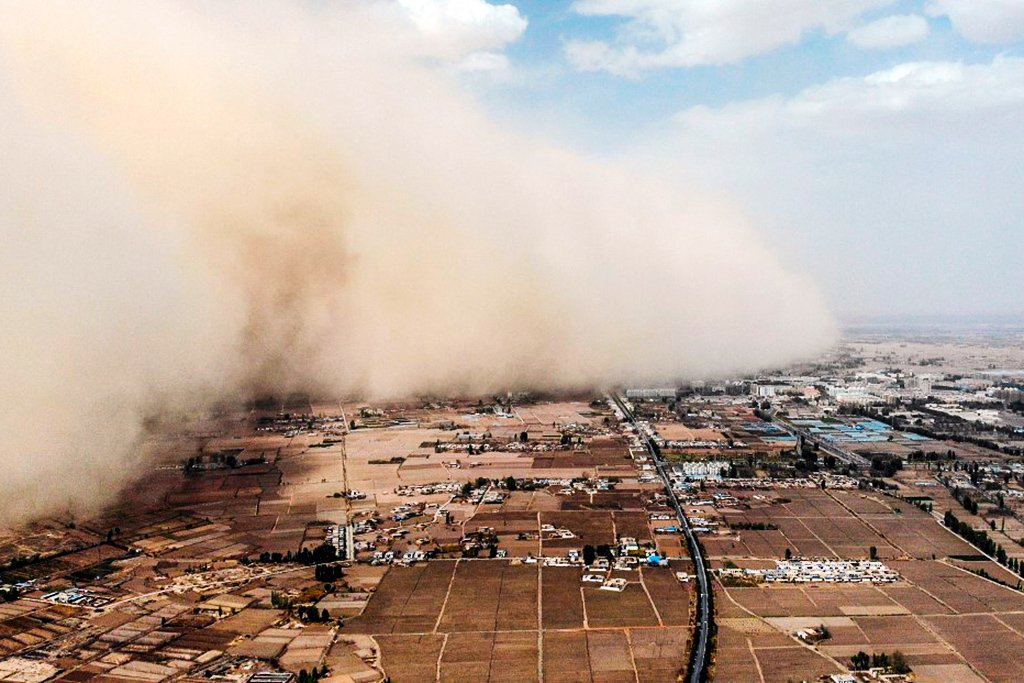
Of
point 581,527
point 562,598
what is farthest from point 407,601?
point 581,527

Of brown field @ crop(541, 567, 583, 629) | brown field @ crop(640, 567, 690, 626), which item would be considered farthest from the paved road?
brown field @ crop(541, 567, 583, 629)

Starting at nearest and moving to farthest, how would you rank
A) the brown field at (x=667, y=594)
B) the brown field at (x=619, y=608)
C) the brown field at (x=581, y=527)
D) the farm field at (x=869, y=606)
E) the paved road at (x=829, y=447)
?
1. the farm field at (x=869, y=606)
2. the brown field at (x=619, y=608)
3. the brown field at (x=667, y=594)
4. the brown field at (x=581, y=527)
5. the paved road at (x=829, y=447)

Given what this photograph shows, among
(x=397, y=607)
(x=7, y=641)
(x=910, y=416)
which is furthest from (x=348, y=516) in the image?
(x=910, y=416)

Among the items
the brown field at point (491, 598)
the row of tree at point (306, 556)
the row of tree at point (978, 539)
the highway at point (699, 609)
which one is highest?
the row of tree at point (306, 556)

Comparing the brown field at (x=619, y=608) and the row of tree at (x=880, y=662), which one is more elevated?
the brown field at (x=619, y=608)

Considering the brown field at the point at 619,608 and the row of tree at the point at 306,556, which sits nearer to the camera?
the brown field at the point at 619,608

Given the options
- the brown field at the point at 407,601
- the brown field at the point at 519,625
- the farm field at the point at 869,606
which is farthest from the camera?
the brown field at the point at 407,601

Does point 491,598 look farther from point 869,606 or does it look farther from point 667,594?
point 869,606

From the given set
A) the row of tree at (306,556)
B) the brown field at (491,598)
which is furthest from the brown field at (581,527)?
the row of tree at (306,556)

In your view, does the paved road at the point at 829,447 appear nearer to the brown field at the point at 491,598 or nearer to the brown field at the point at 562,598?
the brown field at the point at 562,598

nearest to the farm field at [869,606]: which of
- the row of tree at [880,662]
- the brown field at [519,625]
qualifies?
the row of tree at [880,662]

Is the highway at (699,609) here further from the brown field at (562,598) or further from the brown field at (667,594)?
the brown field at (562,598)
